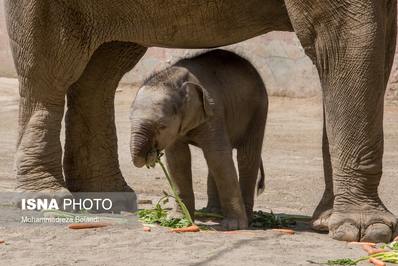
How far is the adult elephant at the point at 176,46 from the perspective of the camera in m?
7.07

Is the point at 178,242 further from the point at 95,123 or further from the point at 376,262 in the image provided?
the point at 95,123

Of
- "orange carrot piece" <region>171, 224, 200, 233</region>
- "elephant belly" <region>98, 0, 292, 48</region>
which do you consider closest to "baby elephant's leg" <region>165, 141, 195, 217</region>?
"orange carrot piece" <region>171, 224, 200, 233</region>

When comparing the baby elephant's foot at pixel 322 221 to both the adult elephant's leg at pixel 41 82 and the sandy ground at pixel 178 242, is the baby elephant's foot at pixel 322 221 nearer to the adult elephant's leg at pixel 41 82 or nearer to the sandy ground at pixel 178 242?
the sandy ground at pixel 178 242

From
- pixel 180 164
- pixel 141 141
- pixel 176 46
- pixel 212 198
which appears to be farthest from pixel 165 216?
pixel 176 46

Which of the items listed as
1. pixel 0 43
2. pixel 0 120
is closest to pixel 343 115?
pixel 0 120

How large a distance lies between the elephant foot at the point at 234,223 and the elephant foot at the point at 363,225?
547 mm

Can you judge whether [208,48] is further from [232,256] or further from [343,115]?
[232,256]

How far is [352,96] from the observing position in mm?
7066

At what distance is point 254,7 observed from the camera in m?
7.69

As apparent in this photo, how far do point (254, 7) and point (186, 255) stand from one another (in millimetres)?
1865

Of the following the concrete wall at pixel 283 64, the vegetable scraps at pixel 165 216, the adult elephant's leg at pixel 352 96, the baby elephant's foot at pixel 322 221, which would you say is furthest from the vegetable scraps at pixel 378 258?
the concrete wall at pixel 283 64

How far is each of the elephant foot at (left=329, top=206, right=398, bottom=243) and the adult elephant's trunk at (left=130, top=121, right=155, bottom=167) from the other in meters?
1.16

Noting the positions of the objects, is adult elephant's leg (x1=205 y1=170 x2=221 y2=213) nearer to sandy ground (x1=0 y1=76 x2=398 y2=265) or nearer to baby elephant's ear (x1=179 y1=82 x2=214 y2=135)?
sandy ground (x1=0 y1=76 x2=398 y2=265)

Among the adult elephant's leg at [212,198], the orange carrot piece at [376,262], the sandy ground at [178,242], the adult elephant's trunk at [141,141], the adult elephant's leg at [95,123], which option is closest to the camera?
the orange carrot piece at [376,262]
